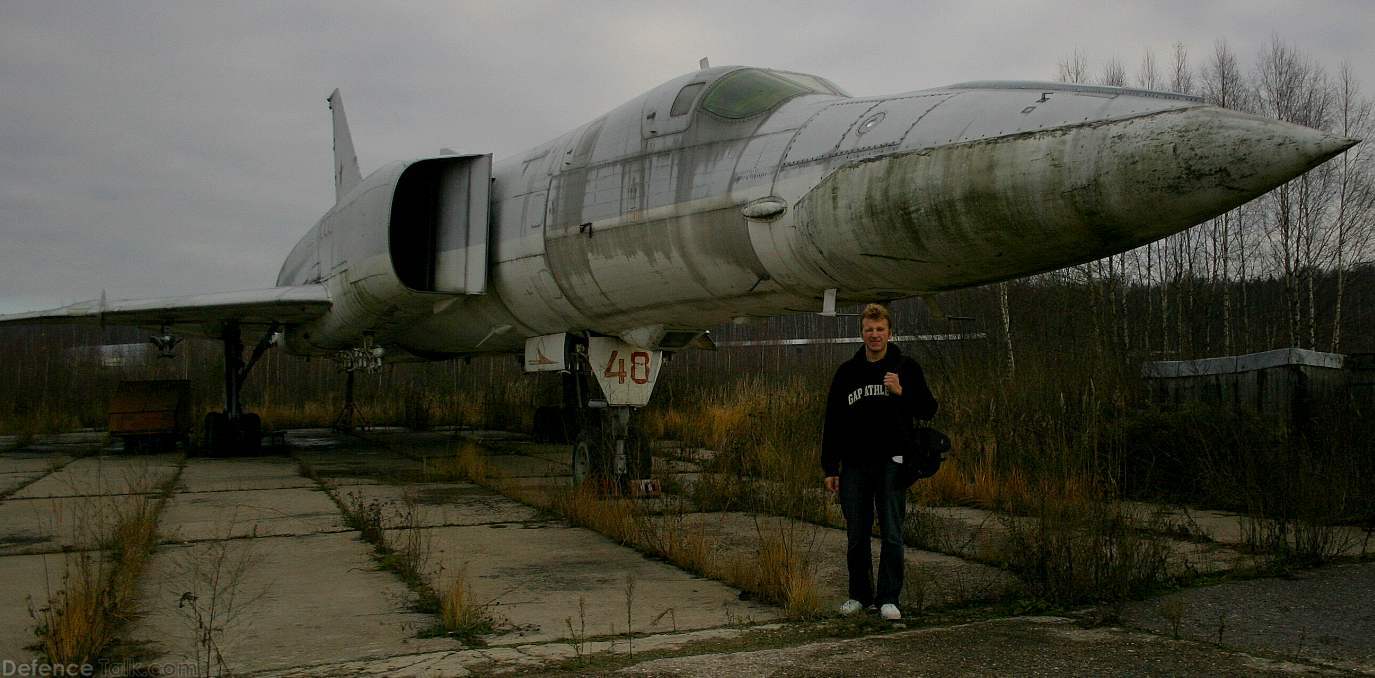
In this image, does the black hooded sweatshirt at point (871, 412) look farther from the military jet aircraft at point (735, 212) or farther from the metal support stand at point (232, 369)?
the metal support stand at point (232, 369)

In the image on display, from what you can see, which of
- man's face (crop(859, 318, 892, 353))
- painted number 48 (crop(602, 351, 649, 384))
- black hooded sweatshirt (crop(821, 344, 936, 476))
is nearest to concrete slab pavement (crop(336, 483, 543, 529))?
painted number 48 (crop(602, 351, 649, 384))

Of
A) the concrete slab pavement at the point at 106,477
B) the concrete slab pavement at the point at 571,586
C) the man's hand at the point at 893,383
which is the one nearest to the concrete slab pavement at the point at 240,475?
the concrete slab pavement at the point at 106,477

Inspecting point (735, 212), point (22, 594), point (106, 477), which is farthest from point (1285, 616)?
point (106, 477)

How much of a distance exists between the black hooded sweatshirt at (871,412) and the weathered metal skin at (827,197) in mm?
676

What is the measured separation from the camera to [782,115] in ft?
19.5

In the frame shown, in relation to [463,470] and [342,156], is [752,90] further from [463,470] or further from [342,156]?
[342,156]

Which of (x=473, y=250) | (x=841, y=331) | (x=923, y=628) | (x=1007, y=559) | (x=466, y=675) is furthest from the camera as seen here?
(x=841, y=331)

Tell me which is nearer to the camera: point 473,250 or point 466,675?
point 466,675

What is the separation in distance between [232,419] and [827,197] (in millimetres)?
9977

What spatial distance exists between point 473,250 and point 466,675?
5.33m

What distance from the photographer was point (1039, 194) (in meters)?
4.10

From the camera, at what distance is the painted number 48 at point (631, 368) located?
7648 millimetres

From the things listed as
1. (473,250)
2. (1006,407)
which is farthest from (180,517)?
(1006,407)

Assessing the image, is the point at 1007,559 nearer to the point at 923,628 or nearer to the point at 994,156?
the point at 923,628
